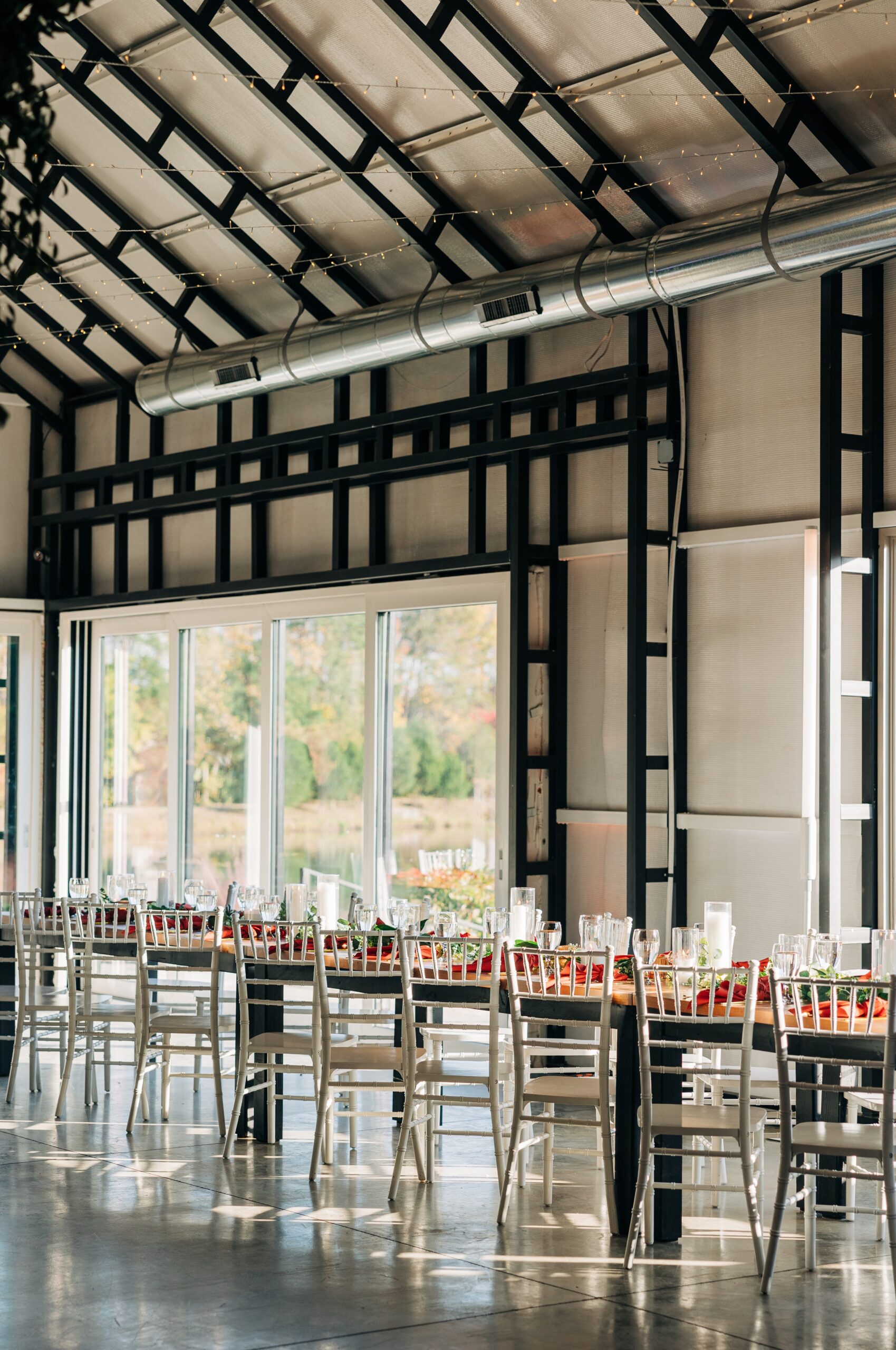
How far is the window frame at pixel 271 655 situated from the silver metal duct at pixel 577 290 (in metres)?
1.30

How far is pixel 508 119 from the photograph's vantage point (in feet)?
24.8

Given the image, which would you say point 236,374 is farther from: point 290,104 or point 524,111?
point 524,111

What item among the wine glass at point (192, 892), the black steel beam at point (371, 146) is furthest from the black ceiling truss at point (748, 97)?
the wine glass at point (192, 892)

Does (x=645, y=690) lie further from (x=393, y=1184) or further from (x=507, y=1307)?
(x=507, y=1307)

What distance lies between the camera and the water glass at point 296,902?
746 cm

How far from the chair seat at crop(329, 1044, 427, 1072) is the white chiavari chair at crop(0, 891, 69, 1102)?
81.0 inches

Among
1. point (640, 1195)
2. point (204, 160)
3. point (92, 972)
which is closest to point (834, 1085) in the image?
point (640, 1195)

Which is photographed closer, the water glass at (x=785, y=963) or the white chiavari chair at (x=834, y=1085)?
the white chiavari chair at (x=834, y=1085)

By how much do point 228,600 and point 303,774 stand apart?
4.44 ft

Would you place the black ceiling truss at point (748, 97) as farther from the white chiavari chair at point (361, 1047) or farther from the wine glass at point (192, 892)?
the wine glass at point (192, 892)

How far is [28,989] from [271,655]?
297 centimetres

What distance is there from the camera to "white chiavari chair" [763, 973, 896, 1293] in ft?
16.6

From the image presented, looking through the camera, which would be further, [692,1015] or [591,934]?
[591,934]

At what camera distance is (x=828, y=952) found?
18.8ft
